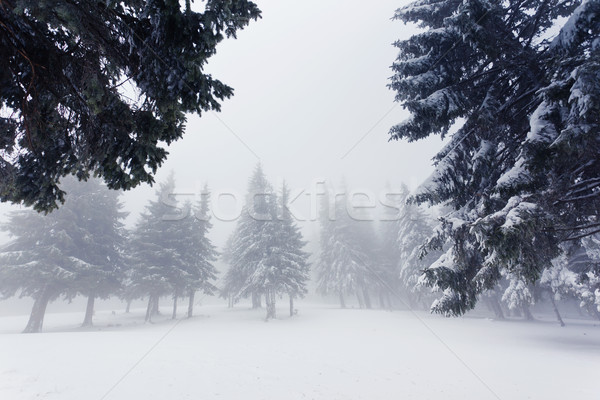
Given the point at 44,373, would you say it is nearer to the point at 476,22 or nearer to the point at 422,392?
the point at 422,392

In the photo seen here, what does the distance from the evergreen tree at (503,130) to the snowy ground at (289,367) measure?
17.2 feet

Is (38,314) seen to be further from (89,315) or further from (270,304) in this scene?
(270,304)

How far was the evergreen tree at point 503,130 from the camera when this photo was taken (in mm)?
4363

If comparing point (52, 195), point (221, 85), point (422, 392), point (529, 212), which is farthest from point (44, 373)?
point (529, 212)

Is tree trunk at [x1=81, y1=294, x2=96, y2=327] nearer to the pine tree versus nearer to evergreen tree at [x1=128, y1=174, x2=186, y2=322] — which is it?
evergreen tree at [x1=128, y1=174, x2=186, y2=322]

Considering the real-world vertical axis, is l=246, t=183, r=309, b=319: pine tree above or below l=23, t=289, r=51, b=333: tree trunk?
above

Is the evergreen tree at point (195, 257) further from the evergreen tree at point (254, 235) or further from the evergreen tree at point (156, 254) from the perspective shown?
the evergreen tree at point (254, 235)

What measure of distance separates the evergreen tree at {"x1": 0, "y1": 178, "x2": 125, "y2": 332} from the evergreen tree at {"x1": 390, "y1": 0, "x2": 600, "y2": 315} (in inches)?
1015

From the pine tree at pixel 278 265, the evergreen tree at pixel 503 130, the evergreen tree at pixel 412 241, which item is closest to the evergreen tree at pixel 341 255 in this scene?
the evergreen tree at pixel 412 241

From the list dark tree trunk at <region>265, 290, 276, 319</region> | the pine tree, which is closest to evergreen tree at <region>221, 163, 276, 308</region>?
the pine tree

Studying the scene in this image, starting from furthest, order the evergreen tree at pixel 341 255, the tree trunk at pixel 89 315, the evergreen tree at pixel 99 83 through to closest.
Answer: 1. the evergreen tree at pixel 341 255
2. the tree trunk at pixel 89 315
3. the evergreen tree at pixel 99 83

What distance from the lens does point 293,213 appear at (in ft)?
108

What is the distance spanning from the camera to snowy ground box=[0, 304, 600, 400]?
8.30 meters

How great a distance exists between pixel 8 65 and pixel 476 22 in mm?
7359
